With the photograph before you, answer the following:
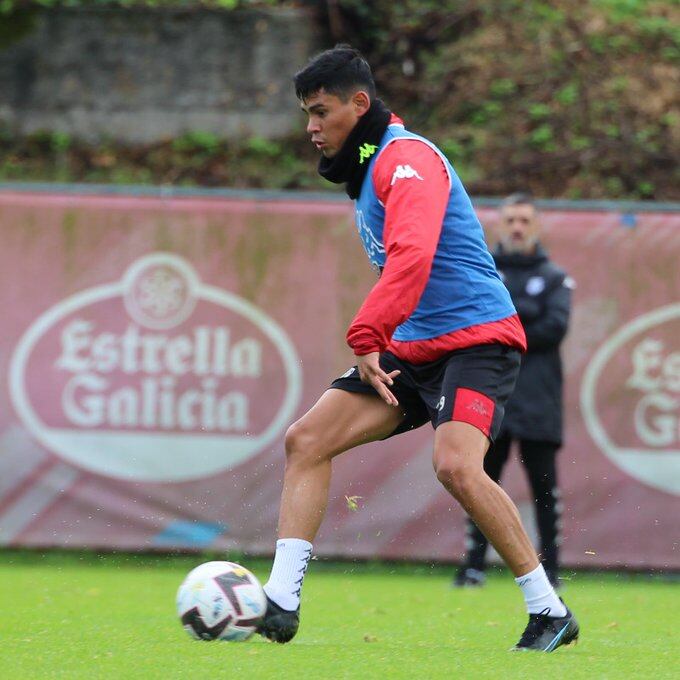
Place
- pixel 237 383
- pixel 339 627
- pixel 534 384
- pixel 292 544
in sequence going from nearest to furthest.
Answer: pixel 292 544
pixel 339 627
pixel 534 384
pixel 237 383

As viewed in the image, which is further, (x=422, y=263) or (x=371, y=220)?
(x=371, y=220)

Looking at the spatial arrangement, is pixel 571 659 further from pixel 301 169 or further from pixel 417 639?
pixel 301 169

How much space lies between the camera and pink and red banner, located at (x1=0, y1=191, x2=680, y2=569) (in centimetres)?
934

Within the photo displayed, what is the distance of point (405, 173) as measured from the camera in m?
5.34

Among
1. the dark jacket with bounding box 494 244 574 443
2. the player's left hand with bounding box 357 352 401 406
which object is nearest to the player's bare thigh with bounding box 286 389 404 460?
the player's left hand with bounding box 357 352 401 406

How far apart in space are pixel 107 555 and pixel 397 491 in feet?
6.52

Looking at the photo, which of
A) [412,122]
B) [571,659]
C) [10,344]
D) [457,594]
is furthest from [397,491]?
[412,122]

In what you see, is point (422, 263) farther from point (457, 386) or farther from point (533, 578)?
point (533, 578)

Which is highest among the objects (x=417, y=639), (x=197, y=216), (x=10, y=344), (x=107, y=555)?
(x=197, y=216)

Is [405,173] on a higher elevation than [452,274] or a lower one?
higher

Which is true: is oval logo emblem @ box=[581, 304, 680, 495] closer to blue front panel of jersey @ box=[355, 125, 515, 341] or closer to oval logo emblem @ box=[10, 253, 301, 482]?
oval logo emblem @ box=[10, 253, 301, 482]

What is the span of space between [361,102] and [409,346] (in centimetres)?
96

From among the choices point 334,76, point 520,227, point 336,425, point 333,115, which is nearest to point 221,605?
point 336,425

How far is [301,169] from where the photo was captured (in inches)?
526
